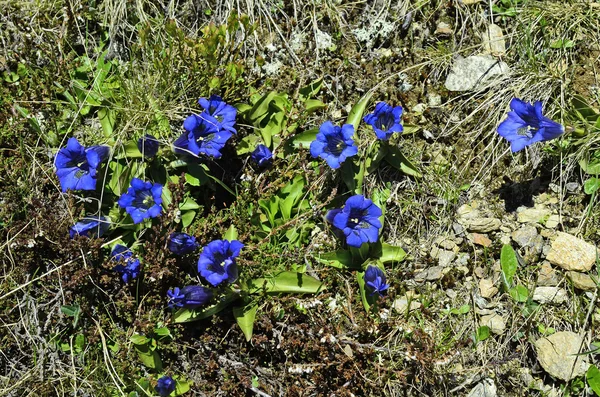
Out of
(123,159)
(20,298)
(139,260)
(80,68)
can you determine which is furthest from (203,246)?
(80,68)

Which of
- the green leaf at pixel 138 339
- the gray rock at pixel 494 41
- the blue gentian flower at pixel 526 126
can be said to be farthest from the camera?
the gray rock at pixel 494 41

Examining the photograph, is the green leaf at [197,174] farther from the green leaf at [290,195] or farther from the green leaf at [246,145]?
the green leaf at [290,195]

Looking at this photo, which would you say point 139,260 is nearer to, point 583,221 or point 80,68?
point 80,68

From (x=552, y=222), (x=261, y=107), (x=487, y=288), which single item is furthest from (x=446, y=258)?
(x=261, y=107)

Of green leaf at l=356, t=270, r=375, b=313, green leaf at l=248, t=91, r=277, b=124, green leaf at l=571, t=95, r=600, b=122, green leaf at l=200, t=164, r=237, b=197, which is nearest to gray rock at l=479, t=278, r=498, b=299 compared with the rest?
green leaf at l=356, t=270, r=375, b=313

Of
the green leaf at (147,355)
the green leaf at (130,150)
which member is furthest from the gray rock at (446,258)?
the green leaf at (130,150)
